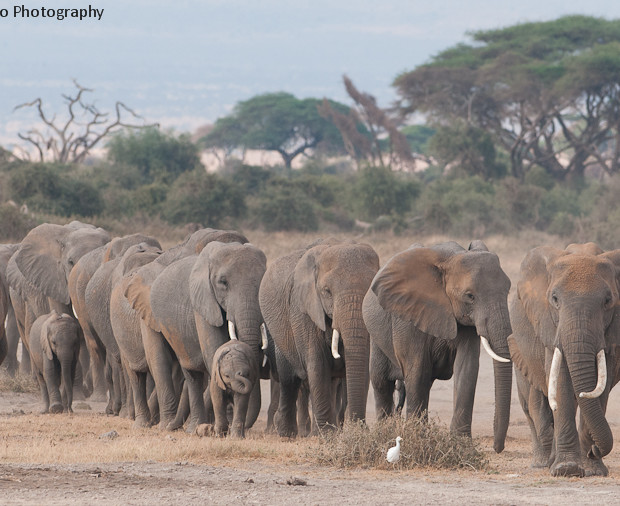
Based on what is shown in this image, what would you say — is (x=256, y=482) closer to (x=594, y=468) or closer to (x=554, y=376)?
(x=554, y=376)

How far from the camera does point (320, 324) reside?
9.76m

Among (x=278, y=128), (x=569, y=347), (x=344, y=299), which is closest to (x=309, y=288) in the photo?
(x=344, y=299)

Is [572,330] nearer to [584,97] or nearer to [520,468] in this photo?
[520,468]

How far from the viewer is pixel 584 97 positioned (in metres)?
44.5

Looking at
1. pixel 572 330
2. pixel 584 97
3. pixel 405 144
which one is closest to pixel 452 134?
pixel 584 97

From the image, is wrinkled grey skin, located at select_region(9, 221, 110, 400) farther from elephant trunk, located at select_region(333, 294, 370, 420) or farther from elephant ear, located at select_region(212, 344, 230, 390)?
elephant trunk, located at select_region(333, 294, 370, 420)

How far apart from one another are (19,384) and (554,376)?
27.8 feet

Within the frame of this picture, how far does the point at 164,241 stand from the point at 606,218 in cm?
1198

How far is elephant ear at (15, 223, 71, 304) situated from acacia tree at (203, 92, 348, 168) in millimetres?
52265

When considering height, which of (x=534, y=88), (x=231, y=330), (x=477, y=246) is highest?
(x=534, y=88)

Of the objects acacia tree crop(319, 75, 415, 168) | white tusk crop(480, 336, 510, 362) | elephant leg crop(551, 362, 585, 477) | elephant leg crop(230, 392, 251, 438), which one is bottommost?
elephant leg crop(230, 392, 251, 438)

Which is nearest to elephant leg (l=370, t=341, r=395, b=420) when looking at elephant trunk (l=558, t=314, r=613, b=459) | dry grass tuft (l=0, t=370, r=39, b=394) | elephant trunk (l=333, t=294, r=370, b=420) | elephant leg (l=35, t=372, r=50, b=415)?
elephant trunk (l=333, t=294, r=370, b=420)

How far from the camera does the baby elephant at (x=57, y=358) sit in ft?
41.4

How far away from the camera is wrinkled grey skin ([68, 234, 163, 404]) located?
44.8 feet
